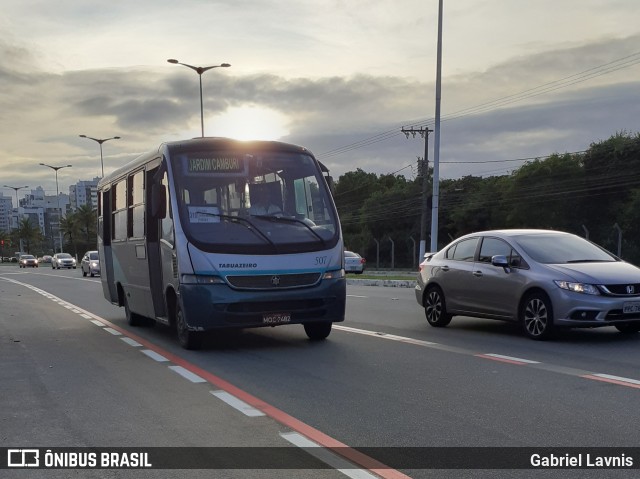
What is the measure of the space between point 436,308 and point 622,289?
341 centimetres

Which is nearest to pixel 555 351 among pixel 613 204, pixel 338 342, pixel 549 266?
pixel 549 266

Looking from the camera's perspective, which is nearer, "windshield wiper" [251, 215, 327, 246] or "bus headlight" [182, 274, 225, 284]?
"bus headlight" [182, 274, 225, 284]

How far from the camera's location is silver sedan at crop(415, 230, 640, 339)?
951 centimetres

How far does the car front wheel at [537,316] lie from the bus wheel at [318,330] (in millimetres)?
2829

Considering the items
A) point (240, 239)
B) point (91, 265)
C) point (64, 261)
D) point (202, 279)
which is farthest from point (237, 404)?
point (64, 261)

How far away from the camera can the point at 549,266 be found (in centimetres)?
1003

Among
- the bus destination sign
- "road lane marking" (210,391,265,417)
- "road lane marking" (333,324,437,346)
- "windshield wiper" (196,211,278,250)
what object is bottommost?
"road lane marking" (333,324,437,346)

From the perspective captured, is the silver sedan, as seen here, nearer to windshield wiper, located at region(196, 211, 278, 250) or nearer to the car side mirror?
the car side mirror

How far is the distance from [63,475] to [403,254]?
6751 cm

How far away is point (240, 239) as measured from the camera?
9602 mm

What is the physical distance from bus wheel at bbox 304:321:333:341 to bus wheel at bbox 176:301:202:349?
5.42 feet

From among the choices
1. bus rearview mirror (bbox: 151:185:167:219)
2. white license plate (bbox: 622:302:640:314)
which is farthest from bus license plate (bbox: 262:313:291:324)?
white license plate (bbox: 622:302:640:314)

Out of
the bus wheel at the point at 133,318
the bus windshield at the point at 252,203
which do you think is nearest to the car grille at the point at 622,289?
the bus windshield at the point at 252,203

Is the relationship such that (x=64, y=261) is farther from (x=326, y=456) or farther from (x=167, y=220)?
(x=326, y=456)
